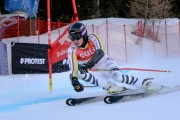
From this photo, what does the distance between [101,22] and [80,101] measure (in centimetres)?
1229

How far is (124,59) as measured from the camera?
15.1 meters

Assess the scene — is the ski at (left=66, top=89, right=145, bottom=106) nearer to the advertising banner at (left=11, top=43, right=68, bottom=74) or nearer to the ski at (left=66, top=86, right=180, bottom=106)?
the ski at (left=66, top=86, right=180, bottom=106)

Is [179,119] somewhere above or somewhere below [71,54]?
below

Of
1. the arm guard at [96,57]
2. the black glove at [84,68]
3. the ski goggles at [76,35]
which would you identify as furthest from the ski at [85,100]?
the ski goggles at [76,35]

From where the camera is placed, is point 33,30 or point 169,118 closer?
point 169,118

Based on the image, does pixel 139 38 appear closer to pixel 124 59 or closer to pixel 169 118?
pixel 124 59

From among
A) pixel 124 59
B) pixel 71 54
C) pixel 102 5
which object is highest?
pixel 102 5

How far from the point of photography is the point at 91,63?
575 centimetres

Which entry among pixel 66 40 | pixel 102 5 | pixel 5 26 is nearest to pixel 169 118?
pixel 66 40

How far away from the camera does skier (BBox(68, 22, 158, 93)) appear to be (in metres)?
5.50

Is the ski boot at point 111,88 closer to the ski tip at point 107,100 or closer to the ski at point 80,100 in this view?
the ski at point 80,100

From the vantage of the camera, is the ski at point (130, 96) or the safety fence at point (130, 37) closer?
the ski at point (130, 96)

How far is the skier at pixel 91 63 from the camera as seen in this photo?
5.50m

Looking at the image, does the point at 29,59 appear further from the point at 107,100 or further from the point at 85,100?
the point at 107,100
